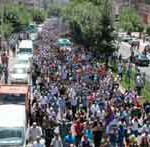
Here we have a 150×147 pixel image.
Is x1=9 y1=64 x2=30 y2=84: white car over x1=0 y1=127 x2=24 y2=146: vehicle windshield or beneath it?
beneath

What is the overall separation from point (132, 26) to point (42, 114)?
253 feet

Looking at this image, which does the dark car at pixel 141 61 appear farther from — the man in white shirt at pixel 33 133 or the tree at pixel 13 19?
the man in white shirt at pixel 33 133

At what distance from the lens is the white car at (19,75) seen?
125 ft

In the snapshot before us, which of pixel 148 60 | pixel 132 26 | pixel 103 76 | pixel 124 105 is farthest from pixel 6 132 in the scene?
pixel 132 26

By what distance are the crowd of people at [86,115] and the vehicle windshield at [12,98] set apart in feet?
1.69

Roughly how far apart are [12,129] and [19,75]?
1658cm

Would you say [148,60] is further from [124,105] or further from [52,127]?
[52,127]

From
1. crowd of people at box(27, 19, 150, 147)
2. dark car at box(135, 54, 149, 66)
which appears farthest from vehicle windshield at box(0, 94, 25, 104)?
dark car at box(135, 54, 149, 66)

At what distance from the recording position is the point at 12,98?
28.5 meters

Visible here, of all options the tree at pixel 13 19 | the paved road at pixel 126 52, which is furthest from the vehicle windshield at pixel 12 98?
the tree at pixel 13 19

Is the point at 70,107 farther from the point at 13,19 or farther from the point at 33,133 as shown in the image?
the point at 13,19

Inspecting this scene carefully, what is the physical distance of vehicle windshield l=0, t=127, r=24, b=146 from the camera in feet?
72.7

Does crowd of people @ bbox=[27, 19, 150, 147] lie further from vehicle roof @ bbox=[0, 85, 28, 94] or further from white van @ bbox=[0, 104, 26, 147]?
vehicle roof @ bbox=[0, 85, 28, 94]

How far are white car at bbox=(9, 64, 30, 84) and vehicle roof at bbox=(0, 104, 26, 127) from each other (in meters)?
10.5
